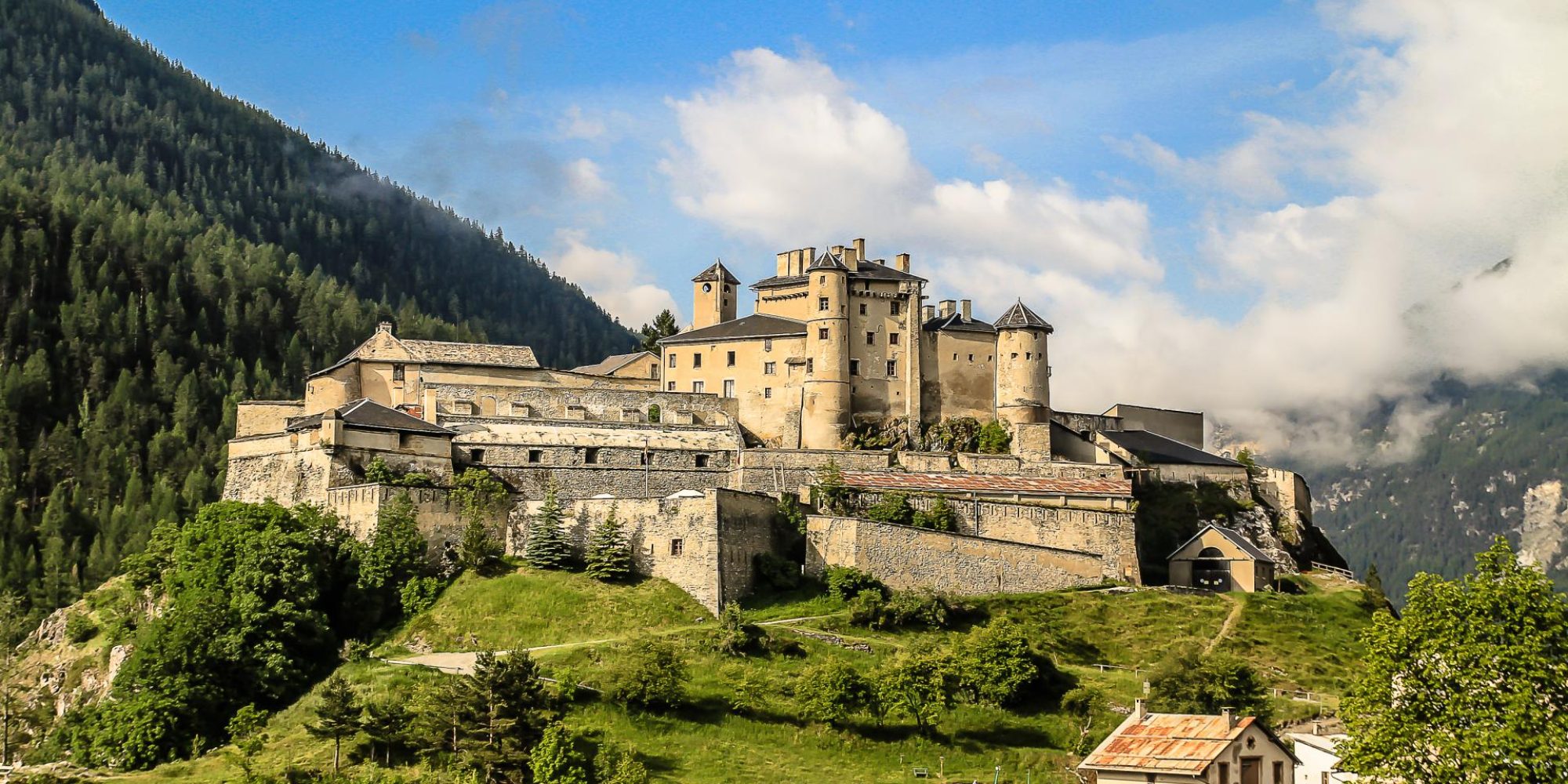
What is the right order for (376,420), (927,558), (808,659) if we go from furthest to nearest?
(376,420), (927,558), (808,659)

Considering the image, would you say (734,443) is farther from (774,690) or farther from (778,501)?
(774,690)

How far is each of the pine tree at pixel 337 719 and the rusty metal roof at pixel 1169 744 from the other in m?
21.5

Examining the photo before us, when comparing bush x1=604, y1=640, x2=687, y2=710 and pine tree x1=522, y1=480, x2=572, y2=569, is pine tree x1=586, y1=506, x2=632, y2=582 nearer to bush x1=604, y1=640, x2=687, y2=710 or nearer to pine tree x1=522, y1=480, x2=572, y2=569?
pine tree x1=522, y1=480, x2=572, y2=569

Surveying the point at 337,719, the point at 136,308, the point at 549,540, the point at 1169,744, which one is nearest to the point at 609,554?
the point at 549,540

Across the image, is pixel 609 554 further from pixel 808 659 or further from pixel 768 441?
pixel 768 441

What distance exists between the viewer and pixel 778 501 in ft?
231

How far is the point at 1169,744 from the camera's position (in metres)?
46.0

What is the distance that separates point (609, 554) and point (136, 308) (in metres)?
75.3

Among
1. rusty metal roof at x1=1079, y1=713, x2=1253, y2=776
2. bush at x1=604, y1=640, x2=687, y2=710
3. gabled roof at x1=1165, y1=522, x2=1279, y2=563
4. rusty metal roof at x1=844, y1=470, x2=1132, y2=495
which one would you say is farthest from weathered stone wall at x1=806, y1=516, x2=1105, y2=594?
rusty metal roof at x1=1079, y1=713, x2=1253, y2=776

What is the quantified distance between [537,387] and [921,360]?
57.8 feet

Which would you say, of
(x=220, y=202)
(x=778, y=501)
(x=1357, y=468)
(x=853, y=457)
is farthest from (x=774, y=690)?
(x=220, y=202)

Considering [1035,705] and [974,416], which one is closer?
[1035,705]

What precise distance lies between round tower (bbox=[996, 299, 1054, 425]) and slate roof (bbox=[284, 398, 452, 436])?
84.0ft

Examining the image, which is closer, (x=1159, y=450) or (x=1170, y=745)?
(x=1170, y=745)
